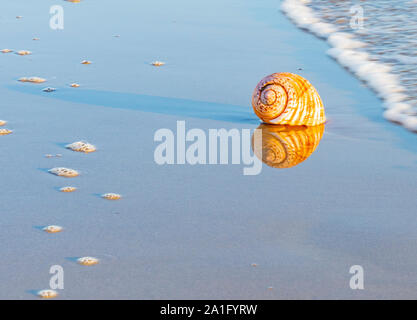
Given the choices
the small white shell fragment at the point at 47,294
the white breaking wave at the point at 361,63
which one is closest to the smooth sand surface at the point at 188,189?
the small white shell fragment at the point at 47,294

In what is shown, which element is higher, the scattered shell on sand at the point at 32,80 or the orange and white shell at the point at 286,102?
the scattered shell on sand at the point at 32,80

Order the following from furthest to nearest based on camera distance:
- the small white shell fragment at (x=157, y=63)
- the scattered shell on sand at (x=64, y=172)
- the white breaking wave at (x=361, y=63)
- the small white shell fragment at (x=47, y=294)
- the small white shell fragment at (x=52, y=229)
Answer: the small white shell fragment at (x=157, y=63) < the white breaking wave at (x=361, y=63) < the scattered shell on sand at (x=64, y=172) < the small white shell fragment at (x=52, y=229) < the small white shell fragment at (x=47, y=294)

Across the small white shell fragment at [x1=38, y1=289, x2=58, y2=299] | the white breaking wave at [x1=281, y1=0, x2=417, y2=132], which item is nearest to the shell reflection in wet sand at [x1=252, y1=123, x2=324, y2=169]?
the white breaking wave at [x1=281, y1=0, x2=417, y2=132]

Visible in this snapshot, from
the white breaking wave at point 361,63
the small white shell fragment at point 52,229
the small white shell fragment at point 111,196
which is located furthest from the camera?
the white breaking wave at point 361,63

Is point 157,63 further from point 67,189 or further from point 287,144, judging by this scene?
point 67,189

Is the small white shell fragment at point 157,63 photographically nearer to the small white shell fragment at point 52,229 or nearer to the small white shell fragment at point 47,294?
the small white shell fragment at point 52,229

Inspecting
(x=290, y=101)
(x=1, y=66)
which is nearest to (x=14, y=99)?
(x=1, y=66)

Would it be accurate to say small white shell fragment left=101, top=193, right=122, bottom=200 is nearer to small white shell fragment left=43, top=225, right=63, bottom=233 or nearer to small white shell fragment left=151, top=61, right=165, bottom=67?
small white shell fragment left=43, top=225, right=63, bottom=233
